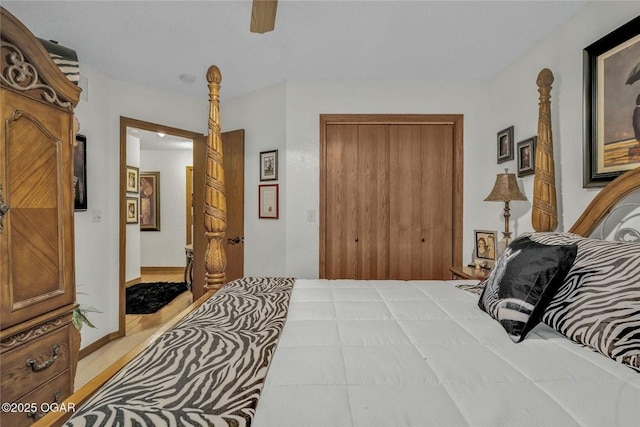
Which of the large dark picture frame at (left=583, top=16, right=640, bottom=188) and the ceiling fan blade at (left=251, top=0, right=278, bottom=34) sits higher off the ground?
the ceiling fan blade at (left=251, top=0, right=278, bottom=34)

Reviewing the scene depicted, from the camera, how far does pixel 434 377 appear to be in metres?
0.76

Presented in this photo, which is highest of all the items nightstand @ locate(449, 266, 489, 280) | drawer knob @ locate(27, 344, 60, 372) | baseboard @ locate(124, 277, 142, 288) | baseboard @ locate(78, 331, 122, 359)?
nightstand @ locate(449, 266, 489, 280)

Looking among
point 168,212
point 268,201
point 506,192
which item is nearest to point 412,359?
point 506,192

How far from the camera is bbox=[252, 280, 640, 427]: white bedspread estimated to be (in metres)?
0.61

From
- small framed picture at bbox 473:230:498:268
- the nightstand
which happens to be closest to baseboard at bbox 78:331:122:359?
the nightstand

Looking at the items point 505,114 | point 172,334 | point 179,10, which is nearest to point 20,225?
point 172,334

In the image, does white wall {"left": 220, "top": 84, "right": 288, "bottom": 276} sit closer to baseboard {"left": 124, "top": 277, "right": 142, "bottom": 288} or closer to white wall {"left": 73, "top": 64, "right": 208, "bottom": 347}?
white wall {"left": 73, "top": 64, "right": 208, "bottom": 347}

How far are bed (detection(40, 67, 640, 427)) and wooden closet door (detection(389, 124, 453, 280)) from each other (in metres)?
1.67

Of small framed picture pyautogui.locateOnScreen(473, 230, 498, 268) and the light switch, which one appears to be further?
the light switch

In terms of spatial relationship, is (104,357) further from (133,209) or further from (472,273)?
(472,273)

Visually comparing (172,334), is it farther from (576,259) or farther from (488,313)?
(576,259)

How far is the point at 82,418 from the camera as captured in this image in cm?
59

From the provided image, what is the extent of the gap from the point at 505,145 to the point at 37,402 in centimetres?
351

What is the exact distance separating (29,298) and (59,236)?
1.01ft
